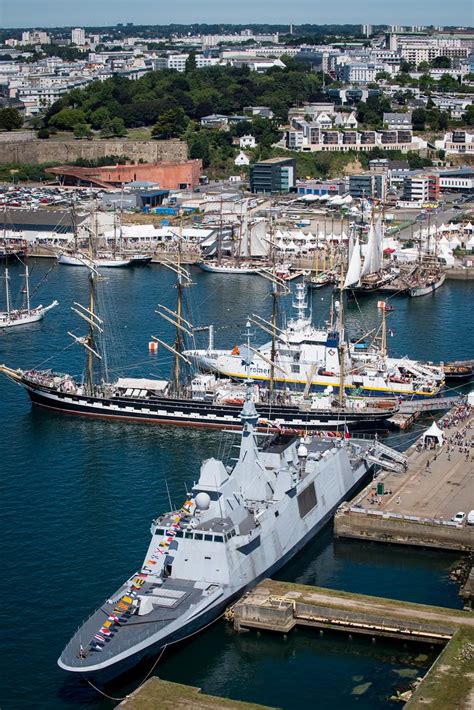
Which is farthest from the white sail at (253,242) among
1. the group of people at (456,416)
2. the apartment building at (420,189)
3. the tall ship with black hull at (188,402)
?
the group of people at (456,416)

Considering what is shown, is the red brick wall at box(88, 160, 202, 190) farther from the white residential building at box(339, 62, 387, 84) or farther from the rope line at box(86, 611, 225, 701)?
the rope line at box(86, 611, 225, 701)

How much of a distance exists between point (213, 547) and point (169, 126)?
69855 millimetres

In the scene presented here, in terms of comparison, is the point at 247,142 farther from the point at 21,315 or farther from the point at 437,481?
the point at 437,481

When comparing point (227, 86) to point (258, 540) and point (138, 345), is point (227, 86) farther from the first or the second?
point (258, 540)

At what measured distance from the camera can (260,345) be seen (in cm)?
4312

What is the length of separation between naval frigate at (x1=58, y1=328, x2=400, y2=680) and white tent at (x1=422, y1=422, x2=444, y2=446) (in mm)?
3841

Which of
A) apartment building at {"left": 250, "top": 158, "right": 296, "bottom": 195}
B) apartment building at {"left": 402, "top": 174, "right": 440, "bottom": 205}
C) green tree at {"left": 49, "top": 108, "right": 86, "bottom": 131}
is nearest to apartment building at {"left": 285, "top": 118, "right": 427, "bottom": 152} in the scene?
apartment building at {"left": 250, "top": 158, "right": 296, "bottom": 195}

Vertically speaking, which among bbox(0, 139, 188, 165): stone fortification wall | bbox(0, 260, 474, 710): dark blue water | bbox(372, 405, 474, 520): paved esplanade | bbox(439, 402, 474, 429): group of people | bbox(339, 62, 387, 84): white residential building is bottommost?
bbox(0, 260, 474, 710): dark blue water

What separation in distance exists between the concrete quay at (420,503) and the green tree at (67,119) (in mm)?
67007

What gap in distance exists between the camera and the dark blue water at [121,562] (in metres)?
21.8

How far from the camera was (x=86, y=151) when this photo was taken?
3489 inches

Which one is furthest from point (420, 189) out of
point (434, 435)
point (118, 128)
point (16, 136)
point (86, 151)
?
point (434, 435)

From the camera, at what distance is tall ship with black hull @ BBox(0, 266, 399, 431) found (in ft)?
115

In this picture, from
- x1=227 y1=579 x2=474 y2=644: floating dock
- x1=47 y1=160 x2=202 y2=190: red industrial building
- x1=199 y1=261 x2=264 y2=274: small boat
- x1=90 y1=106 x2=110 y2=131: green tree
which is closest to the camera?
x1=227 y1=579 x2=474 y2=644: floating dock
